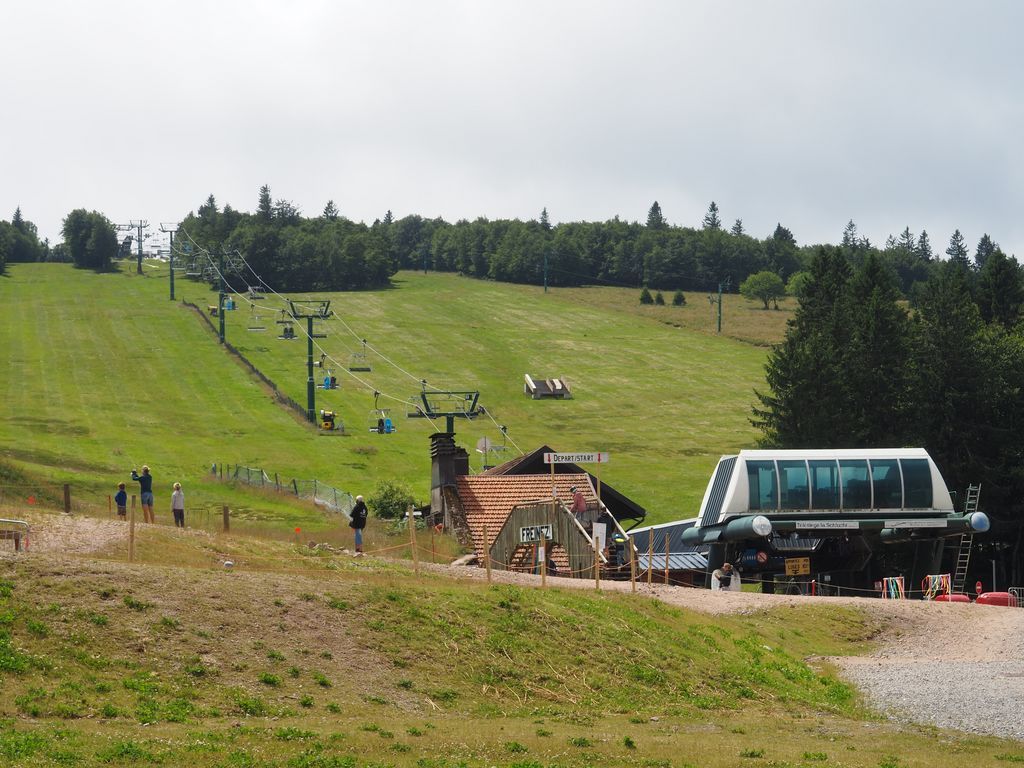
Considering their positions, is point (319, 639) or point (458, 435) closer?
point (319, 639)

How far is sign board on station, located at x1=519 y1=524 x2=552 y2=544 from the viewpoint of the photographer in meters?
42.6

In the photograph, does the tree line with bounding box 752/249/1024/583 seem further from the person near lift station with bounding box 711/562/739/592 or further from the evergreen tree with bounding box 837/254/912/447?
the person near lift station with bounding box 711/562/739/592

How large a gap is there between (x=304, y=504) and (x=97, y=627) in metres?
41.9

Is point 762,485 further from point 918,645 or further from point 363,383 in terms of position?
point 363,383

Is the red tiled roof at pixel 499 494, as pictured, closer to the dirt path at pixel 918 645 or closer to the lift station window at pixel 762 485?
the lift station window at pixel 762 485

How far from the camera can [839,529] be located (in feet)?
162

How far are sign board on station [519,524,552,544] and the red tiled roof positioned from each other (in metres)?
4.61

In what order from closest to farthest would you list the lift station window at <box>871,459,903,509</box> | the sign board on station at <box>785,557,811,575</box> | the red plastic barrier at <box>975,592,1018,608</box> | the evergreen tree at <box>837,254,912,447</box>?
the red plastic barrier at <box>975,592,1018,608</box> < the lift station window at <box>871,459,903,509</box> < the sign board on station at <box>785,557,811,575</box> < the evergreen tree at <box>837,254,912,447</box>

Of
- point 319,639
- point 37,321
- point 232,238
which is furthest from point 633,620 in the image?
point 232,238

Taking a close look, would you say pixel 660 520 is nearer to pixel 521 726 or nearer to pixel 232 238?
pixel 521 726

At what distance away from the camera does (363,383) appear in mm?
116812

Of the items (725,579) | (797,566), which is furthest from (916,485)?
(725,579)

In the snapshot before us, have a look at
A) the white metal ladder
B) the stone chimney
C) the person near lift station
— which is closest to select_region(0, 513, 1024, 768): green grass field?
the person near lift station

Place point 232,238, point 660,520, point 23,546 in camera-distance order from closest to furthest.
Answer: point 23,546
point 660,520
point 232,238
